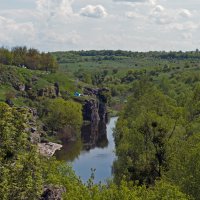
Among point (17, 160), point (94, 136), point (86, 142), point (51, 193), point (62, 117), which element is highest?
point (17, 160)

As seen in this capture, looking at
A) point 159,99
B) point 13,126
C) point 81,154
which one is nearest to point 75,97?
point 81,154

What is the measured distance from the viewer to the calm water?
322 feet

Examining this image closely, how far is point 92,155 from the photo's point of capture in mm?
121812

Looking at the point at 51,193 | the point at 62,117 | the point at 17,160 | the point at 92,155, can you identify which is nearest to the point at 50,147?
the point at 92,155

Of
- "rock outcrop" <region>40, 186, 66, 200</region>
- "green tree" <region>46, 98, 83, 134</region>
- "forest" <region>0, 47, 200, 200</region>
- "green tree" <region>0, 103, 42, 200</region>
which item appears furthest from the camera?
"green tree" <region>46, 98, 83, 134</region>

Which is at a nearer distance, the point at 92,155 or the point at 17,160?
the point at 17,160

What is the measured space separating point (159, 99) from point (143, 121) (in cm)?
1803

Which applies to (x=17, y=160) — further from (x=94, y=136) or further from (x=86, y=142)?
(x=94, y=136)

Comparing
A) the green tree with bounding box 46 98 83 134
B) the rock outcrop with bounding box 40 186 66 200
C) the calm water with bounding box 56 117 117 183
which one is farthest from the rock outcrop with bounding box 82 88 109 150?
the rock outcrop with bounding box 40 186 66 200

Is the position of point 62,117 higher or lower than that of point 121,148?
lower

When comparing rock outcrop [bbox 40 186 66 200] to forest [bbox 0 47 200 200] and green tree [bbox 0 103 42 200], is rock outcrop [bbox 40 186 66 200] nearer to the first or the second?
forest [bbox 0 47 200 200]

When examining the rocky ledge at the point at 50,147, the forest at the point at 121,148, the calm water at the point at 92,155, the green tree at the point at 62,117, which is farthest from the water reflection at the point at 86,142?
the green tree at the point at 62,117

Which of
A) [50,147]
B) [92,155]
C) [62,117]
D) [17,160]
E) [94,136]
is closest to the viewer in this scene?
[17,160]

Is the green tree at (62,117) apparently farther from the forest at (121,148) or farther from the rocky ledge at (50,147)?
the rocky ledge at (50,147)
